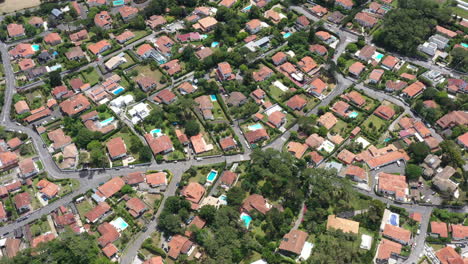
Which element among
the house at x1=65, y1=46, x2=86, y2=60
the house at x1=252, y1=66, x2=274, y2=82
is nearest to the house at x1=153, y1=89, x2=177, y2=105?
the house at x1=252, y1=66, x2=274, y2=82

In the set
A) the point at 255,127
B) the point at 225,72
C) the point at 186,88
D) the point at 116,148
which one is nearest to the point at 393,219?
the point at 255,127

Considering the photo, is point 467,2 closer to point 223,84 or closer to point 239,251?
point 223,84

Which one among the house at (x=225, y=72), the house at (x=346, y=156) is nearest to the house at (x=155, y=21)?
the house at (x=225, y=72)

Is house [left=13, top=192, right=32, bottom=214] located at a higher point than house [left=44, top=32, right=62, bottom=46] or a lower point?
lower

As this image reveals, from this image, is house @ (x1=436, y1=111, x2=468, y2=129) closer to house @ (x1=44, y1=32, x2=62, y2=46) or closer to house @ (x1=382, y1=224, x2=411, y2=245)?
house @ (x1=382, y1=224, x2=411, y2=245)

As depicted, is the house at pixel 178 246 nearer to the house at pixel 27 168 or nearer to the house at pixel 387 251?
the house at pixel 387 251

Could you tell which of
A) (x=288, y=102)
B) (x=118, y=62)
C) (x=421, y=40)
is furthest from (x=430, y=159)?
(x=118, y=62)
